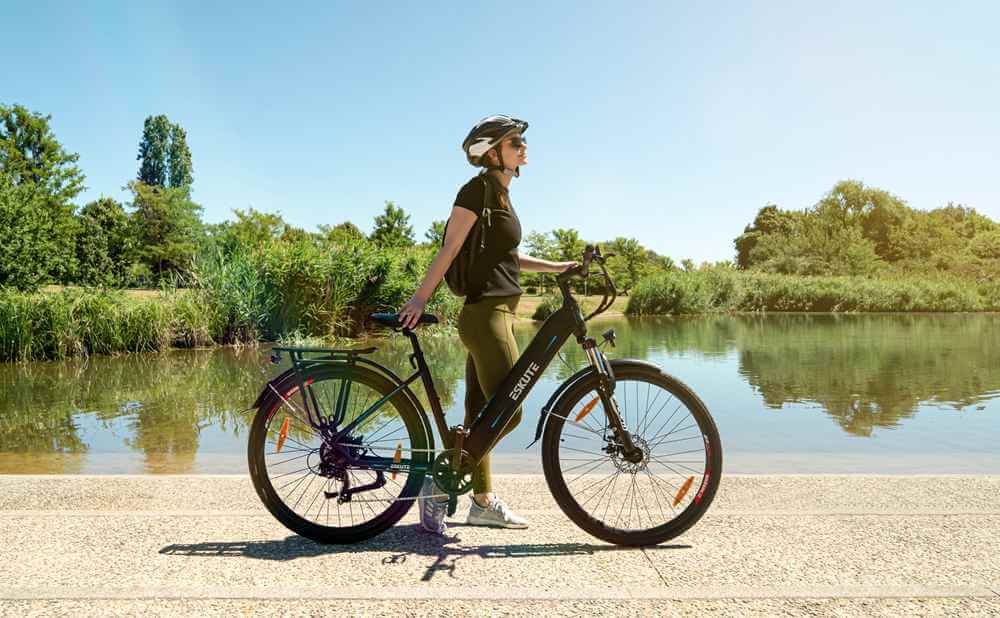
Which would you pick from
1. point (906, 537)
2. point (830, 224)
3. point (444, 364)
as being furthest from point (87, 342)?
point (830, 224)

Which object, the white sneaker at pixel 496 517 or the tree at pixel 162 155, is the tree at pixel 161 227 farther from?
the white sneaker at pixel 496 517

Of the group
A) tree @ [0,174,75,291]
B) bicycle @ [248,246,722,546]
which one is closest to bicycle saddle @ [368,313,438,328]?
bicycle @ [248,246,722,546]

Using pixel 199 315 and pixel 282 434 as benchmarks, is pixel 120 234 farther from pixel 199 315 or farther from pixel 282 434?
pixel 282 434

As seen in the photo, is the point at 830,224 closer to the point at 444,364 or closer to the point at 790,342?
the point at 790,342

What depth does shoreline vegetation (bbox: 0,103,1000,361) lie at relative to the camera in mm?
14555

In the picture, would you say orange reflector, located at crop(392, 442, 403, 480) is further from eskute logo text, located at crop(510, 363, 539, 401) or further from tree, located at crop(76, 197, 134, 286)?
tree, located at crop(76, 197, 134, 286)

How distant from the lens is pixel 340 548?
300 cm

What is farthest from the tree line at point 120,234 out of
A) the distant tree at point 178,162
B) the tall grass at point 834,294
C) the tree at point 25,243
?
the distant tree at point 178,162

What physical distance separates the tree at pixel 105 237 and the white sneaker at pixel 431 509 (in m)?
48.0

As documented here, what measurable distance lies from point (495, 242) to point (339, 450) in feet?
A: 3.84

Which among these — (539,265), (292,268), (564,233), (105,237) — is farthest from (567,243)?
(539,265)

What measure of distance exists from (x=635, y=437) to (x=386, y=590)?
1245mm

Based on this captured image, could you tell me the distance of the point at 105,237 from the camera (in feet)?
166

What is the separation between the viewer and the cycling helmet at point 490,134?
3168 mm
